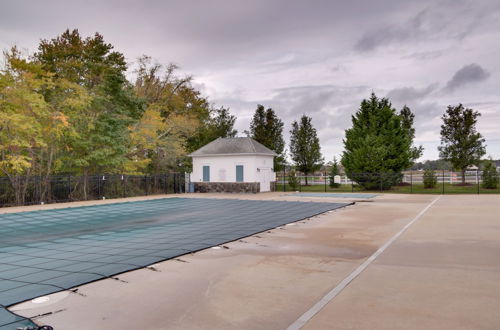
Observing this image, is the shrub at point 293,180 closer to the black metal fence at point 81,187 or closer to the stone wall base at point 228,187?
the stone wall base at point 228,187

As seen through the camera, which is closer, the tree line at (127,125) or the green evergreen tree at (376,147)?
the tree line at (127,125)

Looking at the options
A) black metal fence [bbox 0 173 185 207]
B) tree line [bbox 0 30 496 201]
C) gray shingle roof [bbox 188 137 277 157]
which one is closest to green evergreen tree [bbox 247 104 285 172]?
tree line [bbox 0 30 496 201]

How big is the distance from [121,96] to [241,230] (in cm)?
1930

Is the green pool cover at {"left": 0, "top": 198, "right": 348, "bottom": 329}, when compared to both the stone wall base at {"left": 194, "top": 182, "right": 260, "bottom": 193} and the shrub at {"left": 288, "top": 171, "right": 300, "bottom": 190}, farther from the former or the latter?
the shrub at {"left": 288, "top": 171, "right": 300, "bottom": 190}

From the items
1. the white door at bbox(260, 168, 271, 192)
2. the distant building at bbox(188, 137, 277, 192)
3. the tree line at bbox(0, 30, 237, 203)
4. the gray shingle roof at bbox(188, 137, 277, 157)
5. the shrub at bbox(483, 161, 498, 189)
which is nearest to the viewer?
the tree line at bbox(0, 30, 237, 203)

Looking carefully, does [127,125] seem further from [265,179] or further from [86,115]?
[265,179]

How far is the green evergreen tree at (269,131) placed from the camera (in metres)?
37.6

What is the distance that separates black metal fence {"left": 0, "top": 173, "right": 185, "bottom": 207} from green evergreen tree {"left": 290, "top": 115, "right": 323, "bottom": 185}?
13.7 meters

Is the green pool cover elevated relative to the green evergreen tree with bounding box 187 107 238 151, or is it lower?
lower

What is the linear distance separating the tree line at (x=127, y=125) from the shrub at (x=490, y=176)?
194 inches

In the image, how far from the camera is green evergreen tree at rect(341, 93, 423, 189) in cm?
2992

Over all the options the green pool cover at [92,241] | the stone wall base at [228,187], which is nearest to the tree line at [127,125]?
the stone wall base at [228,187]

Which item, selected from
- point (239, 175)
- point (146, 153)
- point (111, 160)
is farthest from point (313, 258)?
point (146, 153)

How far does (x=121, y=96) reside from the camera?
26.5m
